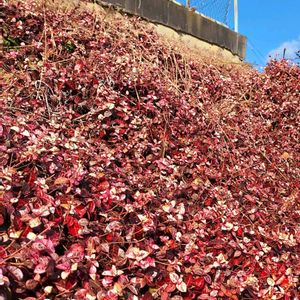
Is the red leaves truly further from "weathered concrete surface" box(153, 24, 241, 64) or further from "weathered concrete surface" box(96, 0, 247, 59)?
"weathered concrete surface" box(153, 24, 241, 64)

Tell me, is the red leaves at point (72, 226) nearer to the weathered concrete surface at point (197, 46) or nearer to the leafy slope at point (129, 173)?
the leafy slope at point (129, 173)

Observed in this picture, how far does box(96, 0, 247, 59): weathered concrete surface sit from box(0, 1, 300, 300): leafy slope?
0.97 ft

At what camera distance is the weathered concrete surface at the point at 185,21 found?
4770mm

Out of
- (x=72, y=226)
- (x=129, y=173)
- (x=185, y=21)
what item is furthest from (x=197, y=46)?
(x=72, y=226)

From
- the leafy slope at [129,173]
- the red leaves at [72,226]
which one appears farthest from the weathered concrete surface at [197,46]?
the red leaves at [72,226]

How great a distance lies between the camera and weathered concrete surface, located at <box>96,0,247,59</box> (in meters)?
4.77

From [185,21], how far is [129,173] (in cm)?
344

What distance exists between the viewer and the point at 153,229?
2.14m

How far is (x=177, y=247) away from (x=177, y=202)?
40cm

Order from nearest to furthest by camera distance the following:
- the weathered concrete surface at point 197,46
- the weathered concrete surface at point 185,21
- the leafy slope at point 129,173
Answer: the leafy slope at point 129,173, the weathered concrete surface at point 185,21, the weathered concrete surface at point 197,46

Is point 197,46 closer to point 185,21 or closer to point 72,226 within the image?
point 185,21

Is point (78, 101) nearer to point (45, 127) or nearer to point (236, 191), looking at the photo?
point (45, 127)

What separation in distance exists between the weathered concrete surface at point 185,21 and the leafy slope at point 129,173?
29cm

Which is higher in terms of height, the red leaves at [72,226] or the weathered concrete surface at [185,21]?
the weathered concrete surface at [185,21]
